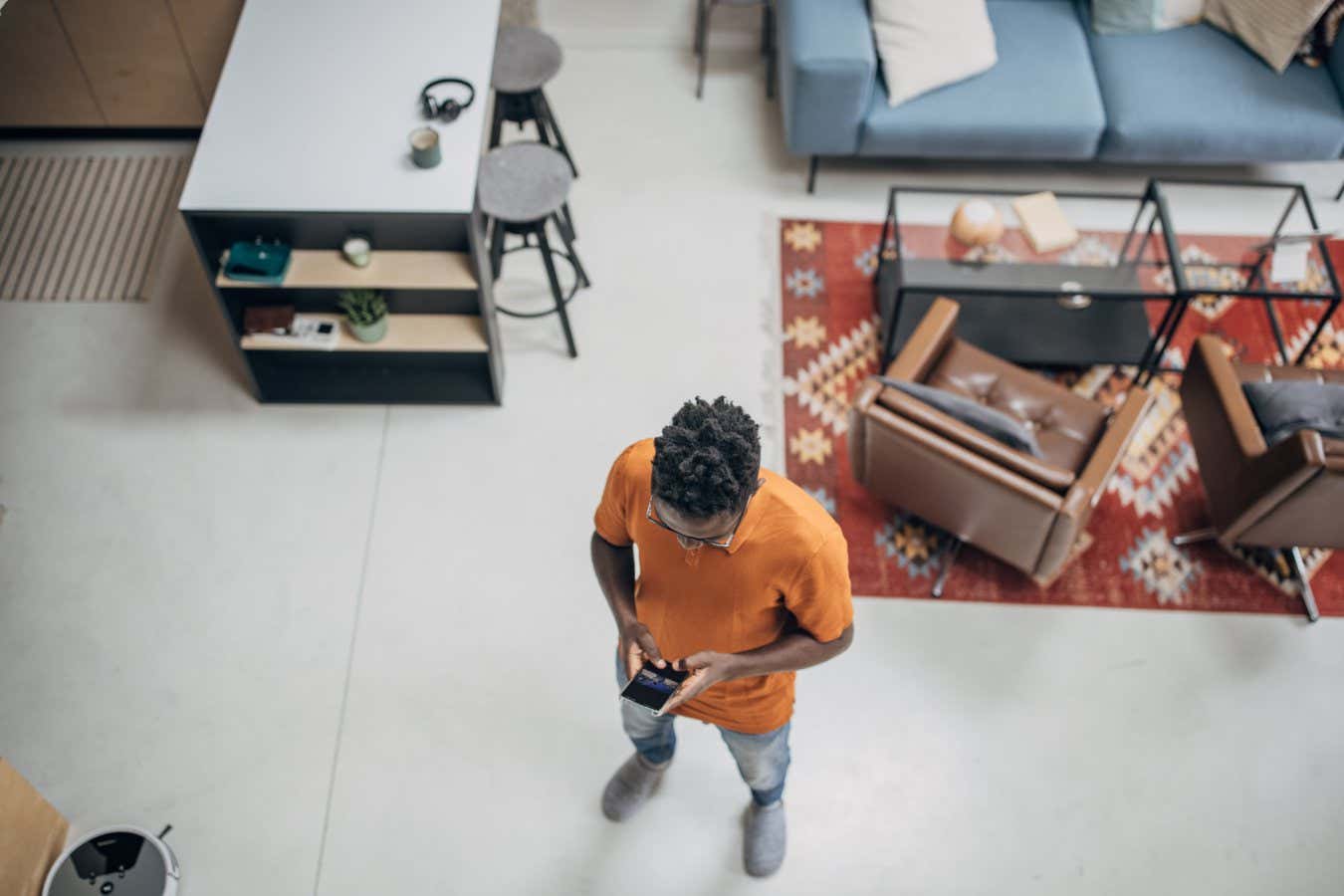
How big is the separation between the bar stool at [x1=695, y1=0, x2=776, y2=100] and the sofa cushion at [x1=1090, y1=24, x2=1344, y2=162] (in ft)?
4.59

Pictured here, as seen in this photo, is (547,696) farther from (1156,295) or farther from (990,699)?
(1156,295)

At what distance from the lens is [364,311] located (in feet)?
12.8

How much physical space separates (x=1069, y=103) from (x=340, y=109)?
2.77 metres

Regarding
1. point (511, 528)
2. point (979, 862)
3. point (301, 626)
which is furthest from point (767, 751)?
point (301, 626)

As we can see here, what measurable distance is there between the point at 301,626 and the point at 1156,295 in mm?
3163

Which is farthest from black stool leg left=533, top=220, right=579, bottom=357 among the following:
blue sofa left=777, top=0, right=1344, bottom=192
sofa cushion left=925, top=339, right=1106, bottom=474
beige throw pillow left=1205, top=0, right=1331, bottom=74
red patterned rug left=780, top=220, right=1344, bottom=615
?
beige throw pillow left=1205, top=0, right=1331, bottom=74

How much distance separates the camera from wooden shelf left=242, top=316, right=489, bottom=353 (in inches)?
157

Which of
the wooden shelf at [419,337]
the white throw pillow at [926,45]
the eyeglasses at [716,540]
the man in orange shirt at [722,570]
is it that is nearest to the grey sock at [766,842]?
the man in orange shirt at [722,570]

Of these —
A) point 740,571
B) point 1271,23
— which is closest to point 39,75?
point 740,571

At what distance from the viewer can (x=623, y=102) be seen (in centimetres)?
514

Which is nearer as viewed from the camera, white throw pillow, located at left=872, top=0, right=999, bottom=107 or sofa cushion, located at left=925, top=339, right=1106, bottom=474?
sofa cushion, located at left=925, top=339, right=1106, bottom=474

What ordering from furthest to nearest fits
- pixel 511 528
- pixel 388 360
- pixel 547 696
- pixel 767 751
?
pixel 388 360
pixel 511 528
pixel 547 696
pixel 767 751

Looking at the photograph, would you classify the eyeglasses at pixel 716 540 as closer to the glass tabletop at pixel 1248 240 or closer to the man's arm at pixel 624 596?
the man's arm at pixel 624 596

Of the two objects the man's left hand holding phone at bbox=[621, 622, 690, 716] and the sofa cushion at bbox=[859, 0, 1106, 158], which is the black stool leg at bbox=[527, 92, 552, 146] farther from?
the man's left hand holding phone at bbox=[621, 622, 690, 716]
